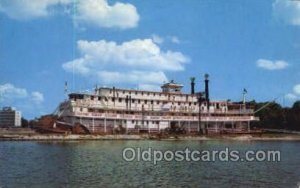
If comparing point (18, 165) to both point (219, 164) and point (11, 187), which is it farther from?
point (219, 164)

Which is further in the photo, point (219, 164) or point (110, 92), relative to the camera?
point (110, 92)

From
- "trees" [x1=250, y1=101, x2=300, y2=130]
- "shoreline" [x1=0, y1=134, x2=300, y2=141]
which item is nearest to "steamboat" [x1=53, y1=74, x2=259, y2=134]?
"shoreline" [x1=0, y1=134, x2=300, y2=141]

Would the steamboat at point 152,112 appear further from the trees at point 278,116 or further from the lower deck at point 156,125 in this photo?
the trees at point 278,116

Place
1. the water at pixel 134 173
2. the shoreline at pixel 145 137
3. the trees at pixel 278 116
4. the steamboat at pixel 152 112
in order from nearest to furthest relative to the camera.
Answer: the water at pixel 134 173 < the shoreline at pixel 145 137 < the steamboat at pixel 152 112 < the trees at pixel 278 116

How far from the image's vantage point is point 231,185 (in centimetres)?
2078

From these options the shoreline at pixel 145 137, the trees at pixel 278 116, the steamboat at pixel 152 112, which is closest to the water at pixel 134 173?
the shoreline at pixel 145 137

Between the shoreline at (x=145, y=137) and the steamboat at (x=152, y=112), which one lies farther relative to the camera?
the steamboat at (x=152, y=112)

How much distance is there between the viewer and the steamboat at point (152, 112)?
6100 centimetres

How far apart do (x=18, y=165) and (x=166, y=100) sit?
134ft

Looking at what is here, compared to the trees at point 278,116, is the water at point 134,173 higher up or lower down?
→ lower down

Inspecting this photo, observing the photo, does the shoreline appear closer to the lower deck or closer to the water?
the lower deck

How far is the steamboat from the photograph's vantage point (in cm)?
6100

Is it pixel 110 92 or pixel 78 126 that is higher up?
pixel 110 92

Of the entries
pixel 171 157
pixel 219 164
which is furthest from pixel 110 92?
pixel 219 164
